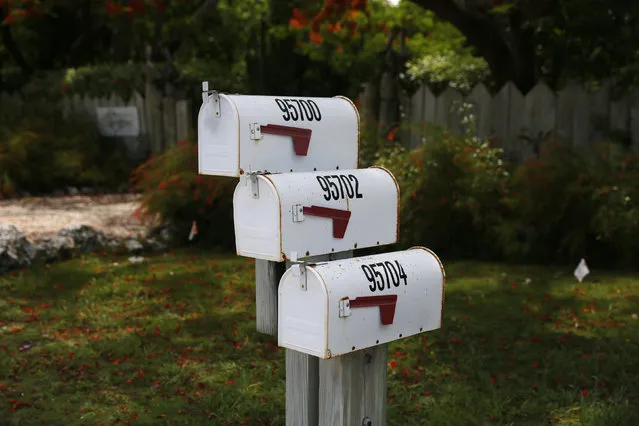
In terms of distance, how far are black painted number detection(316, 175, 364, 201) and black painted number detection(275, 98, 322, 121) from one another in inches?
10.9

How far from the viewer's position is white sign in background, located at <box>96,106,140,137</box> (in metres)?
12.8

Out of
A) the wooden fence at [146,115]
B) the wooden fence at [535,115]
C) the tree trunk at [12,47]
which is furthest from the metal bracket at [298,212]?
the tree trunk at [12,47]

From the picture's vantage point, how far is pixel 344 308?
2.86m

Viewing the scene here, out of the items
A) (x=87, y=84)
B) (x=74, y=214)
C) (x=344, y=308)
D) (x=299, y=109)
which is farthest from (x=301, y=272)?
(x=87, y=84)

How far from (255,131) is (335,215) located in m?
0.44

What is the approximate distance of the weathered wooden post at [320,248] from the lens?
2926 millimetres

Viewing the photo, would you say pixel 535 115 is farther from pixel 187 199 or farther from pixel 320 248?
pixel 320 248

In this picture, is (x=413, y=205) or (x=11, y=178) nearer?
(x=413, y=205)

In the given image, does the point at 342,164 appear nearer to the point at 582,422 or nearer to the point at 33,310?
the point at 582,422

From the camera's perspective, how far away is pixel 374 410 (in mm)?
3178

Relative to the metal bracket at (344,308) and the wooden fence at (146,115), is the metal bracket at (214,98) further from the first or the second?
the wooden fence at (146,115)

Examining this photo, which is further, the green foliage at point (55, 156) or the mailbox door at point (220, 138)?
the green foliage at point (55, 156)

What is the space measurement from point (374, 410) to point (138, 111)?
10.3 meters

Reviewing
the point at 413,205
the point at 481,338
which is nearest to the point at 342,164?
the point at 481,338
